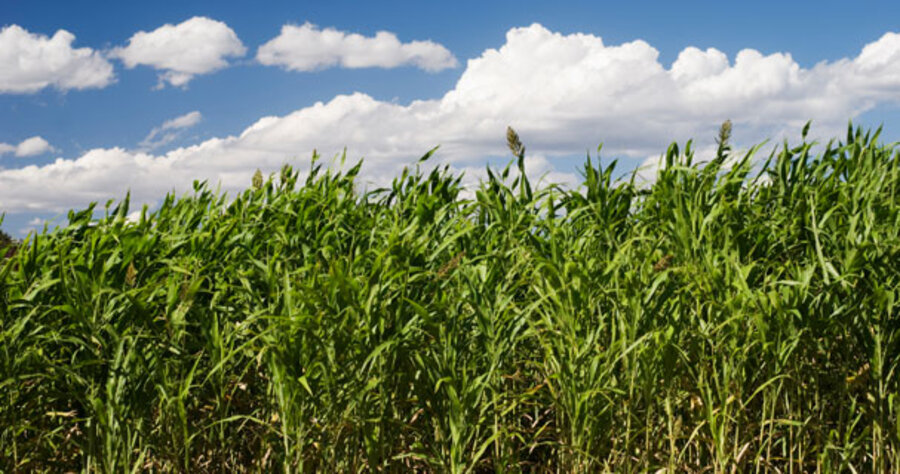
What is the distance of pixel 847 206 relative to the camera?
11.8ft

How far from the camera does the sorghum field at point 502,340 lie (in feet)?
9.86

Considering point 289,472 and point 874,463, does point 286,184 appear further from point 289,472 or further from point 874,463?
point 874,463

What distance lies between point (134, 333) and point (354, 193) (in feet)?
4.87

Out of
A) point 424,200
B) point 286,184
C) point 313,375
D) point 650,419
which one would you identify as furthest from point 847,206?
point 286,184

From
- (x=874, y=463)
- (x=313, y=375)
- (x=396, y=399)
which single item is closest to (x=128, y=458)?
(x=313, y=375)

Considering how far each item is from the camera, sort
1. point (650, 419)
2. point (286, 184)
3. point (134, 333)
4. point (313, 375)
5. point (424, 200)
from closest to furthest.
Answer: point (313, 375)
point (650, 419)
point (134, 333)
point (424, 200)
point (286, 184)

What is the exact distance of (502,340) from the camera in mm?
3008

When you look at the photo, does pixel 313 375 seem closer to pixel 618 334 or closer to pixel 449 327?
pixel 449 327

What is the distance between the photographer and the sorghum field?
3004 millimetres

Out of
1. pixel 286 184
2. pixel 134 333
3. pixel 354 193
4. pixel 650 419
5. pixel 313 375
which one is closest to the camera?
pixel 313 375

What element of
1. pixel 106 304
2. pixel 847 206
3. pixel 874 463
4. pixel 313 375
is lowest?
pixel 874 463

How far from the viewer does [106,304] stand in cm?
324

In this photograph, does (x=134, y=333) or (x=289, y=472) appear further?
(x=134, y=333)

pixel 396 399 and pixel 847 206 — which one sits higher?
pixel 847 206
